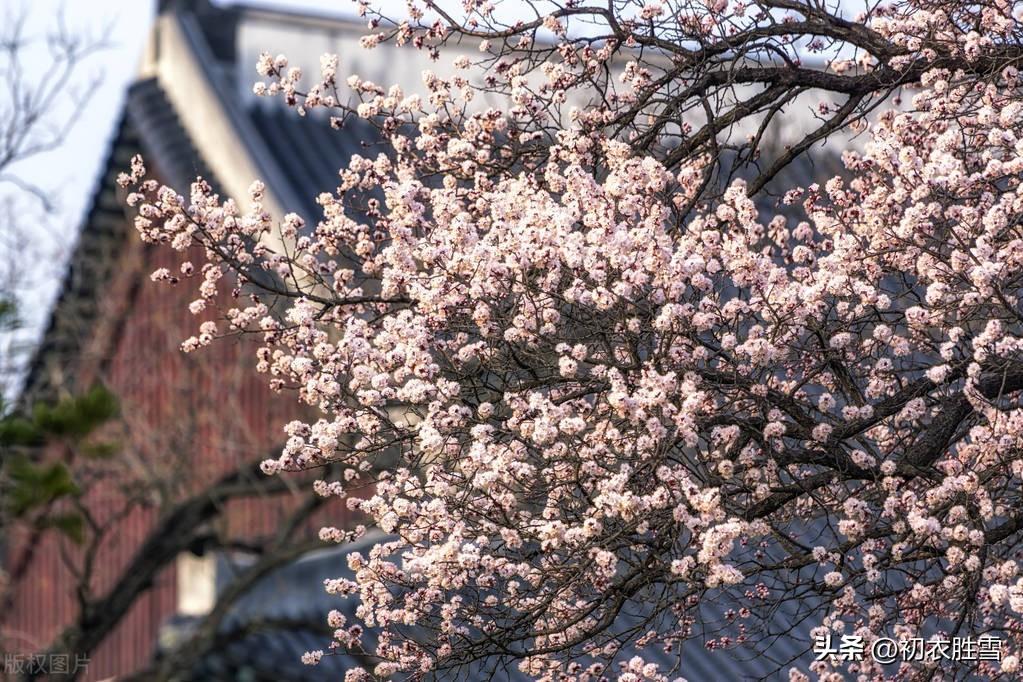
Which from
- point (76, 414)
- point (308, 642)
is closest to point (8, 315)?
point (76, 414)

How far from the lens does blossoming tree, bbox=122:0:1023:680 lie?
5.54 meters

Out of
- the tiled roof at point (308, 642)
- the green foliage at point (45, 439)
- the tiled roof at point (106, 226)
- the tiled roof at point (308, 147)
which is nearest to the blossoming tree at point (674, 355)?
the tiled roof at point (308, 642)

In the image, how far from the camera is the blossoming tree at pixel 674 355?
218 inches

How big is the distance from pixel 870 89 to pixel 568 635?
2371 millimetres

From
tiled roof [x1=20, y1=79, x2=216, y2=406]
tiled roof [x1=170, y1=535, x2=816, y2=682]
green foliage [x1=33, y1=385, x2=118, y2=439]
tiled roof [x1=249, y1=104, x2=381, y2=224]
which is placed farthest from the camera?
tiled roof [x1=20, y1=79, x2=216, y2=406]

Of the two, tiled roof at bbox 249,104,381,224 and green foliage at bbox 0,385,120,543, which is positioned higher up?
tiled roof at bbox 249,104,381,224

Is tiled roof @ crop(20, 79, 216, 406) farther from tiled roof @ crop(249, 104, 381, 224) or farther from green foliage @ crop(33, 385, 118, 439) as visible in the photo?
green foliage @ crop(33, 385, 118, 439)

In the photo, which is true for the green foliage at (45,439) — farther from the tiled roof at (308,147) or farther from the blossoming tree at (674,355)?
the blossoming tree at (674,355)

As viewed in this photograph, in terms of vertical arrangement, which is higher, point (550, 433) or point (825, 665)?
point (550, 433)

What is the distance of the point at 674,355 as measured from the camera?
18.0 ft

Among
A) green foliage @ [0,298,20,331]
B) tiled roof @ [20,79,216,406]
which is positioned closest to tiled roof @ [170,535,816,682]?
green foliage @ [0,298,20,331]

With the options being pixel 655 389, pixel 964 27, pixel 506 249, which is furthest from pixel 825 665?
pixel 964 27

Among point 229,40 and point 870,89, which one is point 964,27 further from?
point 229,40

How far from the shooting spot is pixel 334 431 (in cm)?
587
